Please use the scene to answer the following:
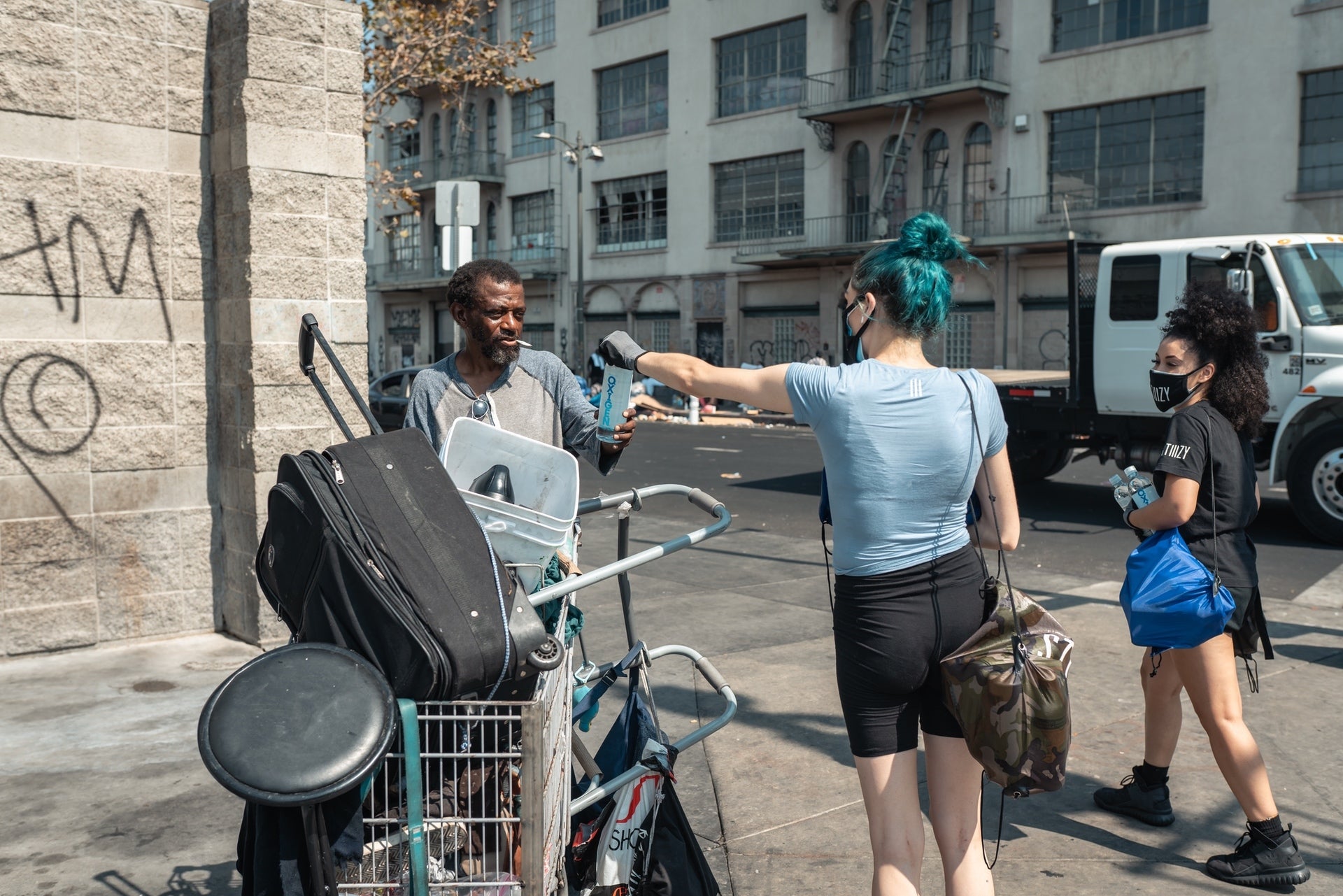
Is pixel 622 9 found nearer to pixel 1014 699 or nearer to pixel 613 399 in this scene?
pixel 613 399

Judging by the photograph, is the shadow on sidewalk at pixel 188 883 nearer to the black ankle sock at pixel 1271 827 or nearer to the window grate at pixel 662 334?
the black ankle sock at pixel 1271 827

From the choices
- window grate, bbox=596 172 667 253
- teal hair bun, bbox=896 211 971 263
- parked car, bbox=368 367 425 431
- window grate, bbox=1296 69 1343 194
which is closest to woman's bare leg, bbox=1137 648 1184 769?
teal hair bun, bbox=896 211 971 263

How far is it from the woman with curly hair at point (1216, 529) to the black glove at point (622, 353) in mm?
1914

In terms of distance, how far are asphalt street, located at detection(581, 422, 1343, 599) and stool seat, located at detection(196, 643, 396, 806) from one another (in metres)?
1.29

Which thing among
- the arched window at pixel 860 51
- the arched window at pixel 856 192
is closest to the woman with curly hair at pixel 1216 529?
the arched window at pixel 856 192

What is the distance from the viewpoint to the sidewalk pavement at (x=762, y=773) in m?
3.71

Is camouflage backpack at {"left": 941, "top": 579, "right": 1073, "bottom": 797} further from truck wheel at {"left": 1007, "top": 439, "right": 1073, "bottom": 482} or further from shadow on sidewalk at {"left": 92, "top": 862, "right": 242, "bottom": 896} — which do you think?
truck wheel at {"left": 1007, "top": 439, "right": 1073, "bottom": 482}

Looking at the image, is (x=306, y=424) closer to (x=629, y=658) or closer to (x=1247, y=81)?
(x=629, y=658)

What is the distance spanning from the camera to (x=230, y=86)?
20.1 feet

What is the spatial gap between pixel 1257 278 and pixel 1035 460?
11.1 feet

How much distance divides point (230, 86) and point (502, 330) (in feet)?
11.6

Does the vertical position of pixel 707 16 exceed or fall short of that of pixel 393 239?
it exceeds it

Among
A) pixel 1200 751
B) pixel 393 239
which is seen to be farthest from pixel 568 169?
pixel 1200 751

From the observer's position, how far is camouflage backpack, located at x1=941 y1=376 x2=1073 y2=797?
2.69 m
